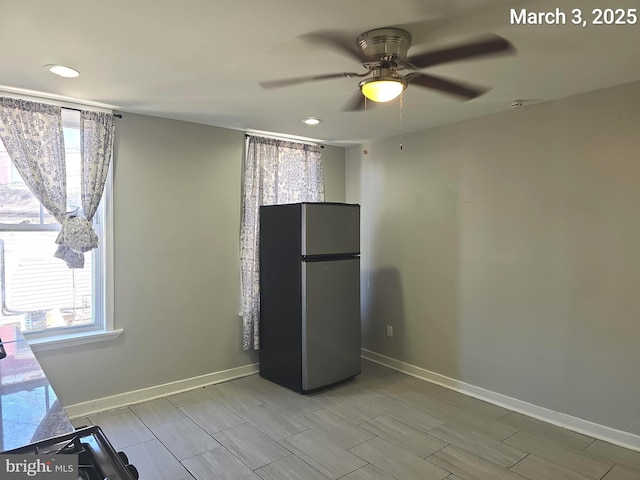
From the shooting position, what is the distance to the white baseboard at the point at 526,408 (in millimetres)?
2830

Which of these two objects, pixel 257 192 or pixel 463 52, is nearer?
pixel 463 52

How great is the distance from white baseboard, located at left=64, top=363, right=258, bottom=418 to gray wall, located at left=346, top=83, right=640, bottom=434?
5.08ft

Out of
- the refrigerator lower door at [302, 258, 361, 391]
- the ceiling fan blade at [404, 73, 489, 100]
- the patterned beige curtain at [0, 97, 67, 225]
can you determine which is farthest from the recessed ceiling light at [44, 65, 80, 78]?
the refrigerator lower door at [302, 258, 361, 391]

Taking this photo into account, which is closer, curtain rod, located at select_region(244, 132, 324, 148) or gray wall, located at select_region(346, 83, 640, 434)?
gray wall, located at select_region(346, 83, 640, 434)

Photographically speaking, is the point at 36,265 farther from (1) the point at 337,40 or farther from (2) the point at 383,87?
(2) the point at 383,87

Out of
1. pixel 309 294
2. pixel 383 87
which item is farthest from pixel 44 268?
pixel 383 87

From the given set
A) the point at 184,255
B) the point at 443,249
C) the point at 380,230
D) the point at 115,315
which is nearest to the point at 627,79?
the point at 443,249

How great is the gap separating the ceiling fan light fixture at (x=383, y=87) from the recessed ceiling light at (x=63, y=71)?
1.72 m

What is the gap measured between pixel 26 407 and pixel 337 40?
1.95 meters

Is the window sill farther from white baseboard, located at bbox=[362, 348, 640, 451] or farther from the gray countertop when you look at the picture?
white baseboard, located at bbox=[362, 348, 640, 451]

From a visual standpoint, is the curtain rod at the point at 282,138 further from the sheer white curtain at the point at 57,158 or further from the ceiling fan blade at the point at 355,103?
the sheer white curtain at the point at 57,158

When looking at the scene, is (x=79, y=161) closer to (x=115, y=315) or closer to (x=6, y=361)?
(x=115, y=315)

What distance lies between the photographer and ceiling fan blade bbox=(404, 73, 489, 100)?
7.90 ft

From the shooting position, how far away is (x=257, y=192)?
4.10 metres
